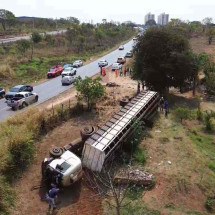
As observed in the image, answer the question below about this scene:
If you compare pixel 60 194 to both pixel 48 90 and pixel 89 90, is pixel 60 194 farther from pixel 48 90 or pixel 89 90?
pixel 48 90

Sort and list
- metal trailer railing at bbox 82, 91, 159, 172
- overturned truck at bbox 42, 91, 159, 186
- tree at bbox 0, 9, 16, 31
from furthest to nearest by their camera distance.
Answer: tree at bbox 0, 9, 16, 31
metal trailer railing at bbox 82, 91, 159, 172
overturned truck at bbox 42, 91, 159, 186

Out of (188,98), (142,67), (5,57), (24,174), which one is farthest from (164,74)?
(5,57)

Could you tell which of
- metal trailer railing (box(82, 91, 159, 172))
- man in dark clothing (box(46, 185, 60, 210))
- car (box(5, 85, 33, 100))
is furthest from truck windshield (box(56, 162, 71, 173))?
car (box(5, 85, 33, 100))

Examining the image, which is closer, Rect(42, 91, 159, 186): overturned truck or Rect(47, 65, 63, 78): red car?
Rect(42, 91, 159, 186): overturned truck

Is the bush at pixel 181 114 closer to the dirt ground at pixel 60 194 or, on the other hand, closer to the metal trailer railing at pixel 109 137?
the metal trailer railing at pixel 109 137

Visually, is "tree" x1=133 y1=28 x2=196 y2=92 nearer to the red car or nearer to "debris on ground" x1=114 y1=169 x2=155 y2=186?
the red car

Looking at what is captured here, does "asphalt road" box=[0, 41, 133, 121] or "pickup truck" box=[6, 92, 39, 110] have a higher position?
"pickup truck" box=[6, 92, 39, 110]
